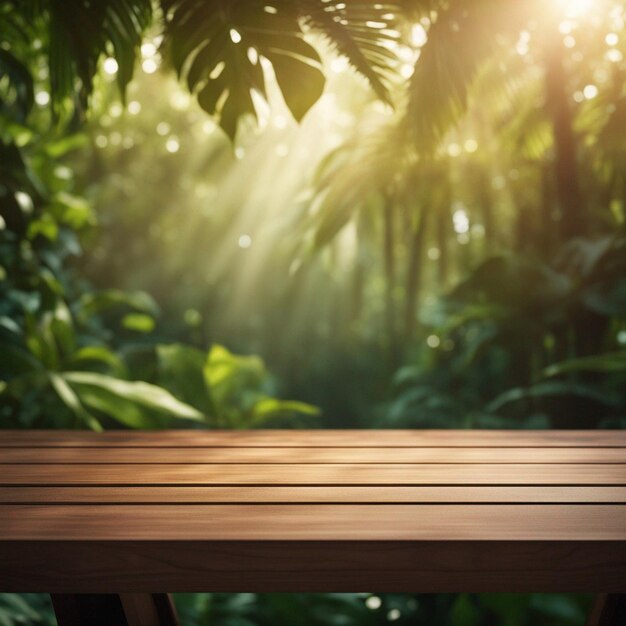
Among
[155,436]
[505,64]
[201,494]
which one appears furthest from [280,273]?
[201,494]

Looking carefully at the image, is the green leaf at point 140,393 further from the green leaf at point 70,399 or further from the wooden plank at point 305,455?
the wooden plank at point 305,455

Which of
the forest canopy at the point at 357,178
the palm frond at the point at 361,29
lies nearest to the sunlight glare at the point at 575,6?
the forest canopy at the point at 357,178

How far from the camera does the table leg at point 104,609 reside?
1.10 meters

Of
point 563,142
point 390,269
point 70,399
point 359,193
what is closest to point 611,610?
point 359,193

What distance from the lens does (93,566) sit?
2.97 ft

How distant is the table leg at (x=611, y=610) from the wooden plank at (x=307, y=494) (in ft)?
0.66

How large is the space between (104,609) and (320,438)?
55cm

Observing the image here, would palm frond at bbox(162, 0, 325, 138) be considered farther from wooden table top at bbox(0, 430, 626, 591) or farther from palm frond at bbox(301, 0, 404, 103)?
wooden table top at bbox(0, 430, 626, 591)

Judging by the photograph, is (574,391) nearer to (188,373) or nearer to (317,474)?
(188,373)

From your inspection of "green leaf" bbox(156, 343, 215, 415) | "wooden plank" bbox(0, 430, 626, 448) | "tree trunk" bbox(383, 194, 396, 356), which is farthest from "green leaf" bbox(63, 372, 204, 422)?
"tree trunk" bbox(383, 194, 396, 356)

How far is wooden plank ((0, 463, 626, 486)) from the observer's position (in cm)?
115

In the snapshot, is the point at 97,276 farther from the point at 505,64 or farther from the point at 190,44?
the point at 190,44

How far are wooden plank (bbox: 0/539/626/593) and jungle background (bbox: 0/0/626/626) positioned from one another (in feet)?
4.06

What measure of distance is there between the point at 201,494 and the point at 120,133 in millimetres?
6265
